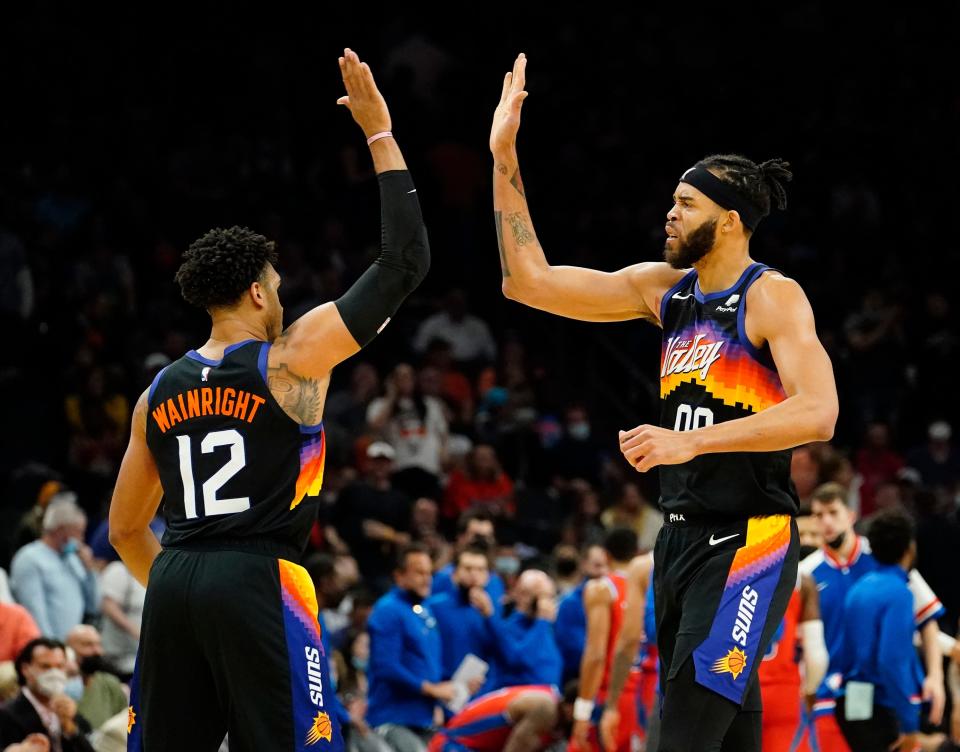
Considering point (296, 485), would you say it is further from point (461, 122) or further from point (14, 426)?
point (461, 122)

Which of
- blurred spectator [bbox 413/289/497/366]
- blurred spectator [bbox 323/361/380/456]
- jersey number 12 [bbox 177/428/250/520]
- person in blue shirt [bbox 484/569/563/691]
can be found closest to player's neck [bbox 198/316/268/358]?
jersey number 12 [bbox 177/428/250/520]

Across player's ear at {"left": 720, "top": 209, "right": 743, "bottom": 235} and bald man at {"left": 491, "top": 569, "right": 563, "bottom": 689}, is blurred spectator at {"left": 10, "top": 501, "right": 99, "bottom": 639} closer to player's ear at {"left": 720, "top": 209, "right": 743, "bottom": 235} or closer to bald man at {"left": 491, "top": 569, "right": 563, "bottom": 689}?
bald man at {"left": 491, "top": 569, "right": 563, "bottom": 689}

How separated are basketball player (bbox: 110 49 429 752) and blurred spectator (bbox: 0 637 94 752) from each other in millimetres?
4085

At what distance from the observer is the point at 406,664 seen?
12.0m

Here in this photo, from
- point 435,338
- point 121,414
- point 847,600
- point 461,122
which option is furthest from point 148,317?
point 847,600

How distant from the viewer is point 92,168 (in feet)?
58.8

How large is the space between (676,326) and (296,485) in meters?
1.58

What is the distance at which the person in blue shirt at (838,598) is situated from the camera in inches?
359

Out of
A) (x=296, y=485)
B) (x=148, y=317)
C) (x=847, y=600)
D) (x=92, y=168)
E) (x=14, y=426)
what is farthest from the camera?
(x=92, y=168)

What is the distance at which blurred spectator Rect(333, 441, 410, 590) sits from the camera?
14.2 metres

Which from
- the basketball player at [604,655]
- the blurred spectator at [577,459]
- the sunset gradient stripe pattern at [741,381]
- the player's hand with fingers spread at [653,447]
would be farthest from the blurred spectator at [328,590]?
the player's hand with fingers spread at [653,447]

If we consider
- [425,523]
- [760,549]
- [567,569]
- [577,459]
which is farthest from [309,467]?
[577,459]

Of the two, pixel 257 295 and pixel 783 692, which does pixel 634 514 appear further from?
pixel 257 295

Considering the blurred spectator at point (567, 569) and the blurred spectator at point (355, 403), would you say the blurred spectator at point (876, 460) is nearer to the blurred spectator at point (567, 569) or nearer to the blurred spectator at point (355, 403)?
the blurred spectator at point (567, 569)
